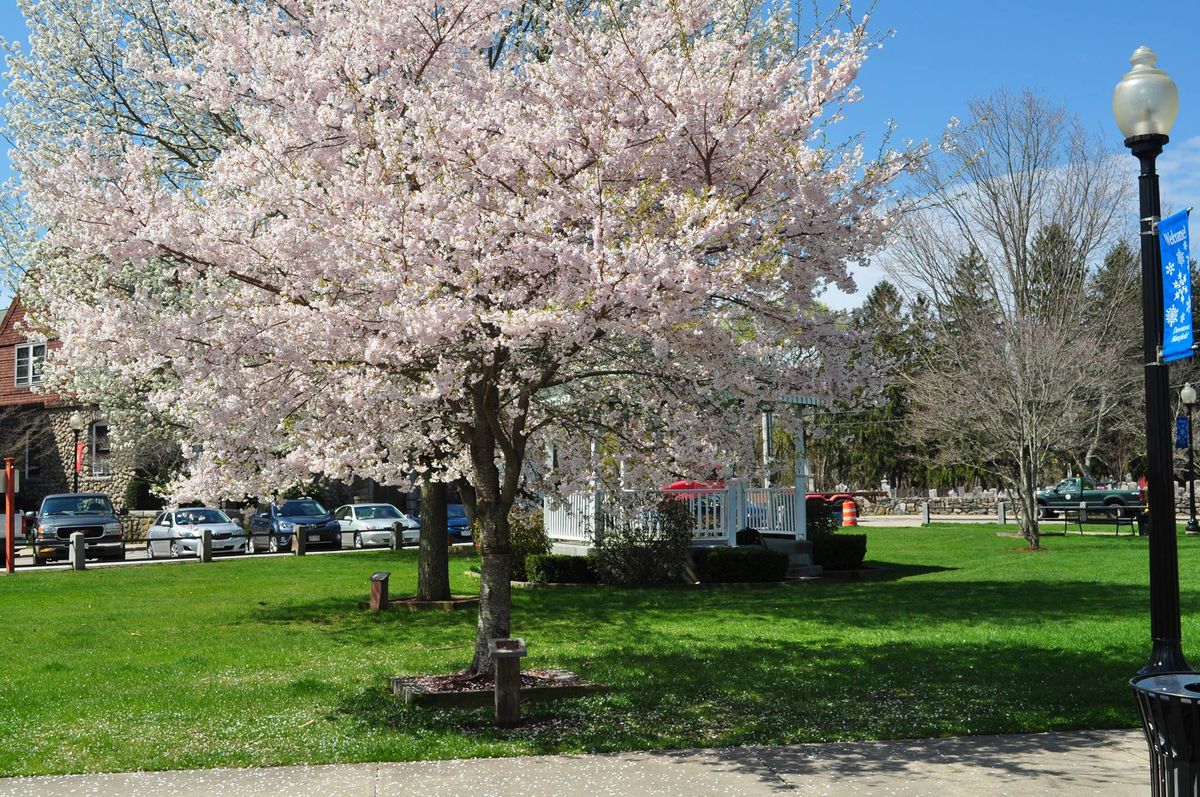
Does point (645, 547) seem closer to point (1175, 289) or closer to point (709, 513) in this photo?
point (709, 513)

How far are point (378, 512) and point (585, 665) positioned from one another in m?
23.4

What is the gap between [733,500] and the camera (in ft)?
68.8

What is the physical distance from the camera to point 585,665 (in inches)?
426

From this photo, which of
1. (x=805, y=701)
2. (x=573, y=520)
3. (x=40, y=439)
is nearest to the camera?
(x=805, y=701)

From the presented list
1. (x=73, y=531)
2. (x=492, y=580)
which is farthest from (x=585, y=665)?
(x=73, y=531)

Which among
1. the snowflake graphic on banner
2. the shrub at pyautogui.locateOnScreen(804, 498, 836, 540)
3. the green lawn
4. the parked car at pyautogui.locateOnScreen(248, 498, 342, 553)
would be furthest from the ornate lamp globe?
the parked car at pyautogui.locateOnScreen(248, 498, 342, 553)

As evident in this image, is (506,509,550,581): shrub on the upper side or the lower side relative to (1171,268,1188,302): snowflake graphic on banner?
lower

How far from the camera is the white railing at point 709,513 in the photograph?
65.9 ft

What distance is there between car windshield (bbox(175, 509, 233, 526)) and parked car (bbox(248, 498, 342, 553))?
100 centimetres

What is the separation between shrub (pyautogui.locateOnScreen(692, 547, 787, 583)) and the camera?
19.5 metres

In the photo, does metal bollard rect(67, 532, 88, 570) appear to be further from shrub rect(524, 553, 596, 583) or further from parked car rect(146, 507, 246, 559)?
shrub rect(524, 553, 596, 583)

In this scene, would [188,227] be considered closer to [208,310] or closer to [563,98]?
[208,310]

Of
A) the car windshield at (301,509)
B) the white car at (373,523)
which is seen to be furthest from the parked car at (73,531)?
the white car at (373,523)

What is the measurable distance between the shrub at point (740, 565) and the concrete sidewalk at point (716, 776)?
39.4 ft
